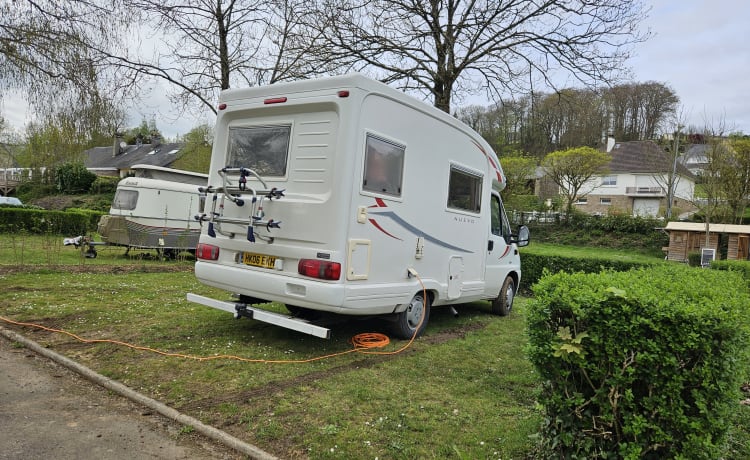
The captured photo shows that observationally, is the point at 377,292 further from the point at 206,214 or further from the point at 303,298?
the point at 206,214

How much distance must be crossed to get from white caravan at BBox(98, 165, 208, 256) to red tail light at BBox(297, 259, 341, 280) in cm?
1101

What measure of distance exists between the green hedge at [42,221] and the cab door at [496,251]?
A: 19929 mm

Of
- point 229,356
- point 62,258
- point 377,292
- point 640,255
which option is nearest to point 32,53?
point 229,356

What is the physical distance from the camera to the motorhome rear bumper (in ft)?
16.2

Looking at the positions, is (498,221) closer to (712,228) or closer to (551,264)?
(551,264)

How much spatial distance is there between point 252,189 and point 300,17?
9215 millimetres

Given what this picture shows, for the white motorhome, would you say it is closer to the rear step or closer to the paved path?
the rear step

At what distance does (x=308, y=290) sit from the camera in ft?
16.3

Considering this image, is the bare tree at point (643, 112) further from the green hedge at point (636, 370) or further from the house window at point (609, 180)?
the green hedge at point (636, 370)

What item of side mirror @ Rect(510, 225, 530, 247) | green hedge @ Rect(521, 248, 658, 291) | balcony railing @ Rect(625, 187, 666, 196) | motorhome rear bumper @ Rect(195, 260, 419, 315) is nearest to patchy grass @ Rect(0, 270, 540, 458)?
motorhome rear bumper @ Rect(195, 260, 419, 315)

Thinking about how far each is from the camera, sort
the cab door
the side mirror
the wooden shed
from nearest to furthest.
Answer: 1. the cab door
2. the side mirror
3. the wooden shed

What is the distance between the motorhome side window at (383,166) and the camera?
5227 mm

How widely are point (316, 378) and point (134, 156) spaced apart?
2130 inches

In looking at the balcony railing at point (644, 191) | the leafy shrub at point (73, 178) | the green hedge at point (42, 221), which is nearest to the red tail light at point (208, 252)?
the green hedge at point (42, 221)
